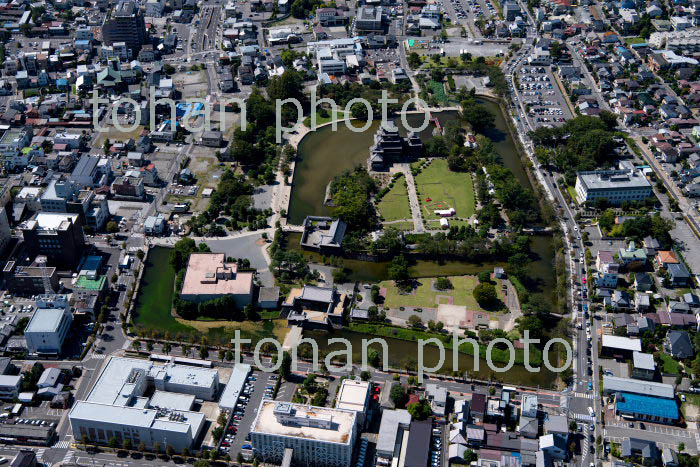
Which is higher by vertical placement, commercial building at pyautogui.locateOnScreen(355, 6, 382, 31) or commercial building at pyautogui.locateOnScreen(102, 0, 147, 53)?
commercial building at pyautogui.locateOnScreen(102, 0, 147, 53)

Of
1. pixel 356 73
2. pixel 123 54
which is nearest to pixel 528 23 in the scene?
pixel 356 73

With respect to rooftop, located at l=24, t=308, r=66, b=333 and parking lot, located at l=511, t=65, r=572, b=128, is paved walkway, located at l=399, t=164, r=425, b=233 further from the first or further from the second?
rooftop, located at l=24, t=308, r=66, b=333

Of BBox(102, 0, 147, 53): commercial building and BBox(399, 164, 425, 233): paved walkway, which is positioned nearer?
BBox(399, 164, 425, 233): paved walkway

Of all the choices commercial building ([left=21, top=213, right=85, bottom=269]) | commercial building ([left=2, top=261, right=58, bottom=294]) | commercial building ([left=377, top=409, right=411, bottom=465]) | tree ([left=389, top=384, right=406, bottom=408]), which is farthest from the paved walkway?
commercial building ([left=2, top=261, right=58, bottom=294])

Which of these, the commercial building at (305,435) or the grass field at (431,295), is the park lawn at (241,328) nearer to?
the grass field at (431,295)

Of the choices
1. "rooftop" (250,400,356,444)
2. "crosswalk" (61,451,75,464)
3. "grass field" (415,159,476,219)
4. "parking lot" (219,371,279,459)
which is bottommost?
"grass field" (415,159,476,219)

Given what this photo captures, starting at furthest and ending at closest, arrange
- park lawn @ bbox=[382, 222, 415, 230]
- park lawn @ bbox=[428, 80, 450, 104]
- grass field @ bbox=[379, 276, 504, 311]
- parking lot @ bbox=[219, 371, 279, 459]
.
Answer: park lawn @ bbox=[428, 80, 450, 104]
park lawn @ bbox=[382, 222, 415, 230]
grass field @ bbox=[379, 276, 504, 311]
parking lot @ bbox=[219, 371, 279, 459]

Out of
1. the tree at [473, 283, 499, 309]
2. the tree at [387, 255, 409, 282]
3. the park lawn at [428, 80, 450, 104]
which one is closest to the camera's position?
the tree at [473, 283, 499, 309]
